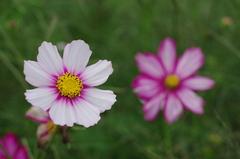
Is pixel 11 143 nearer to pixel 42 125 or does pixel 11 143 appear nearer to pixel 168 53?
pixel 42 125

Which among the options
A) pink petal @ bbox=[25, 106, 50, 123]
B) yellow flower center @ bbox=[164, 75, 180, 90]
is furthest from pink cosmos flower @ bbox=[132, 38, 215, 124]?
pink petal @ bbox=[25, 106, 50, 123]

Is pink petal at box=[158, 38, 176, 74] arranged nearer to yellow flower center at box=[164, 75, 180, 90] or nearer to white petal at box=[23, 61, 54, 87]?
yellow flower center at box=[164, 75, 180, 90]

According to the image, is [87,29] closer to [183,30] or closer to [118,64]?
[118,64]

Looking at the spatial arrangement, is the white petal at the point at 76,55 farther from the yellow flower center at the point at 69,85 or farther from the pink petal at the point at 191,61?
the pink petal at the point at 191,61

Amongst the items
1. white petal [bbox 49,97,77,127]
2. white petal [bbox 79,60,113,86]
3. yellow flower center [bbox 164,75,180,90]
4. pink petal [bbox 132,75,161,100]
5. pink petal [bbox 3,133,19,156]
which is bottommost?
yellow flower center [bbox 164,75,180,90]

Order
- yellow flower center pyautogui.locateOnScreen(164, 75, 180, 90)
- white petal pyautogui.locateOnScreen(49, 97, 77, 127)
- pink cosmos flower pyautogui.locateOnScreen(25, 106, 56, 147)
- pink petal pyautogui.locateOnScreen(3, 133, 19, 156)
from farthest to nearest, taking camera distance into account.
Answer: yellow flower center pyautogui.locateOnScreen(164, 75, 180, 90) < pink petal pyautogui.locateOnScreen(3, 133, 19, 156) < pink cosmos flower pyautogui.locateOnScreen(25, 106, 56, 147) < white petal pyautogui.locateOnScreen(49, 97, 77, 127)

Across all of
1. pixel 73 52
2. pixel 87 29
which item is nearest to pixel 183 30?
pixel 87 29

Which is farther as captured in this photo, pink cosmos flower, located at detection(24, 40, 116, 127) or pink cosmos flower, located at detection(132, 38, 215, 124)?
pink cosmos flower, located at detection(132, 38, 215, 124)
